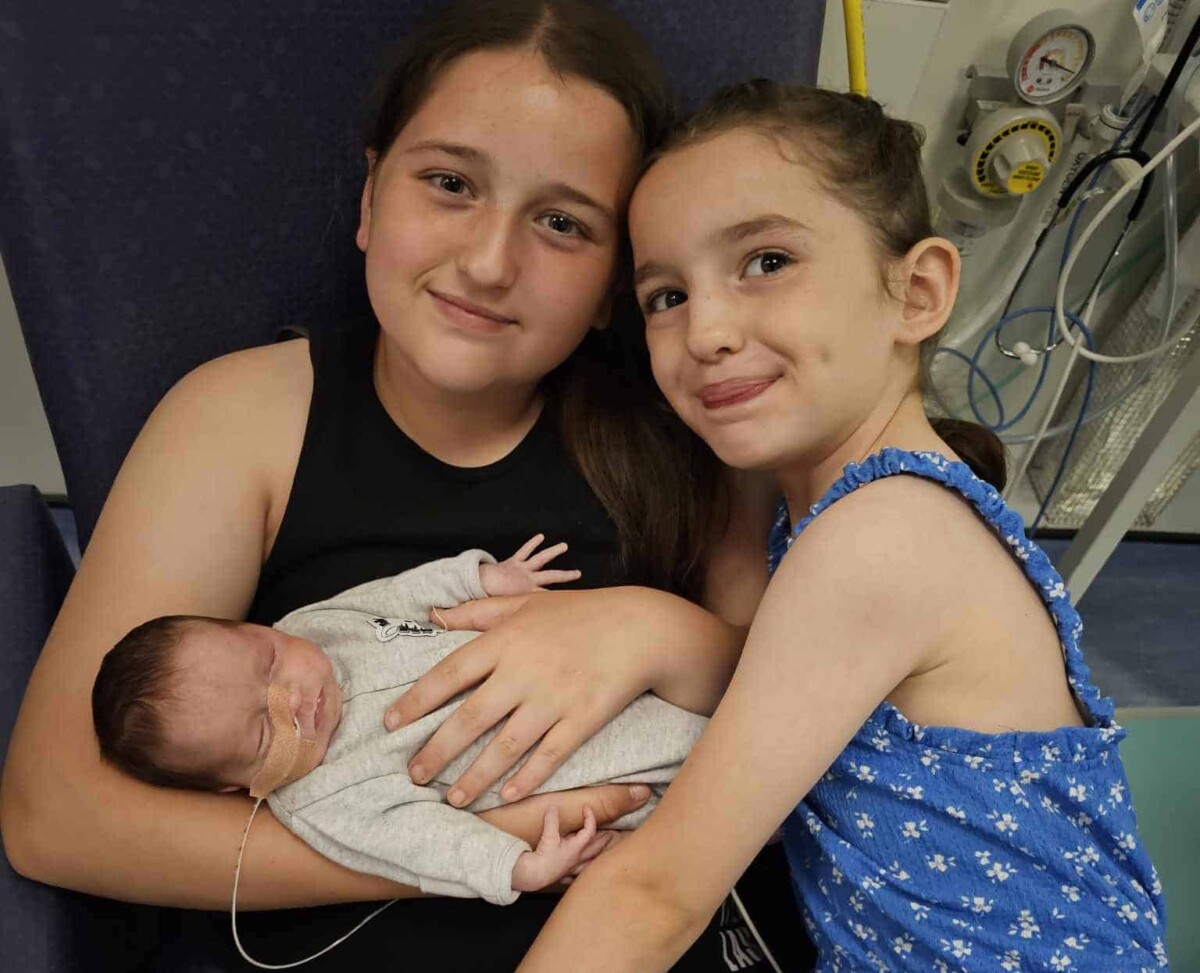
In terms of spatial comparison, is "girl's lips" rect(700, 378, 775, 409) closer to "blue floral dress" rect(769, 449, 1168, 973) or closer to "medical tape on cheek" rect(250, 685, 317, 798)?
"blue floral dress" rect(769, 449, 1168, 973)

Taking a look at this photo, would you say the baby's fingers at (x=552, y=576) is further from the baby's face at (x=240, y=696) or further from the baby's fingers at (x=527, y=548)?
Answer: the baby's face at (x=240, y=696)

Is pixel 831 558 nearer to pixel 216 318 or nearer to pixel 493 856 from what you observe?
pixel 493 856

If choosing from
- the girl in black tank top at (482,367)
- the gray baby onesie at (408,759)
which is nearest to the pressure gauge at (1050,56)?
the girl in black tank top at (482,367)

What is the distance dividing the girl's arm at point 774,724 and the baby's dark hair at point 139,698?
14.3 inches

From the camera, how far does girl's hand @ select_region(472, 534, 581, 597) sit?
0.95m

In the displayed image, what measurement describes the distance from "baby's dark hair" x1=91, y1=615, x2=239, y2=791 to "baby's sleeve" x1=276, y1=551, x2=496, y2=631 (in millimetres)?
143

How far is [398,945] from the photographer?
2.76 feet

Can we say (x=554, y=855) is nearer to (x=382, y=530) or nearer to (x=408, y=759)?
(x=408, y=759)

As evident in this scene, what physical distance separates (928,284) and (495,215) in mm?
399

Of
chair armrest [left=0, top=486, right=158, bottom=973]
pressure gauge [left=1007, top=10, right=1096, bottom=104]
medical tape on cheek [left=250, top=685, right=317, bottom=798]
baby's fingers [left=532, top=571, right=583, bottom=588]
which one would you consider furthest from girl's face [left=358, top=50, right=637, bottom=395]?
pressure gauge [left=1007, top=10, right=1096, bottom=104]

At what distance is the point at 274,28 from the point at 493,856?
820 mm

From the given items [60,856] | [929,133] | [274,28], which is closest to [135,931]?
[60,856]

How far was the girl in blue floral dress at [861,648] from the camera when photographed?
723mm

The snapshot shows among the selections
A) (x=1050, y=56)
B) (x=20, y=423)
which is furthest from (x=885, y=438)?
(x=20, y=423)
